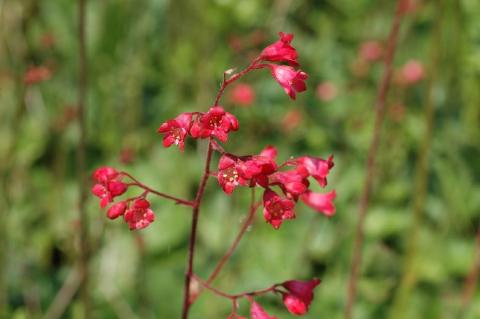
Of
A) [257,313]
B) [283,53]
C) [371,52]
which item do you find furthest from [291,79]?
[371,52]

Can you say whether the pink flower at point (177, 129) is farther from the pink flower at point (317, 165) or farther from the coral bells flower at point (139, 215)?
the pink flower at point (317, 165)

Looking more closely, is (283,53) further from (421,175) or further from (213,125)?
(421,175)

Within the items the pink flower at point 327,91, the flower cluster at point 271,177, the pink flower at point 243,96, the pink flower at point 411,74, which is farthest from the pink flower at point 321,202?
the pink flower at point 327,91

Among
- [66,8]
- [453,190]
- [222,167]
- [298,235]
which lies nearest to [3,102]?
[66,8]

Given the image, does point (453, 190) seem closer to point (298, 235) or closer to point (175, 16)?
point (298, 235)

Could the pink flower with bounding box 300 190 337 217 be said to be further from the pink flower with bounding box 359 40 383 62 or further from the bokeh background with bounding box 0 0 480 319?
the pink flower with bounding box 359 40 383 62

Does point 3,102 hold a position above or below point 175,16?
below

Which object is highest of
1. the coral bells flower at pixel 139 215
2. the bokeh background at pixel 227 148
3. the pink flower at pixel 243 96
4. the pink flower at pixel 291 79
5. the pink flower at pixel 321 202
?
the pink flower at pixel 291 79
